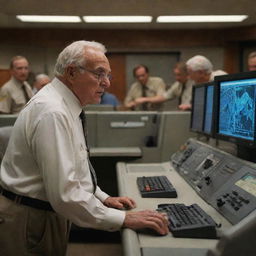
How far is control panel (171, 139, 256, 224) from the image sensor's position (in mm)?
1173

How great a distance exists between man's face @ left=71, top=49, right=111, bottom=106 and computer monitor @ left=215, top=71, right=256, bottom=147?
56cm

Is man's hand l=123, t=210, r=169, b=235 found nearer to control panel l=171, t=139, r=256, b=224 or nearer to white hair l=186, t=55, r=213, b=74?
control panel l=171, t=139, r=256, b=224

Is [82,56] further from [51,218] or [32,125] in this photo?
[51,218]

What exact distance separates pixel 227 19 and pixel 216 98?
13.0 ft

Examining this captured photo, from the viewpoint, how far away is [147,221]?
1104 mm

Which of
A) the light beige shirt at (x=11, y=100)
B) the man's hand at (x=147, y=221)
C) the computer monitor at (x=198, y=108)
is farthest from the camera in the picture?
the light beige shirt at (x=11, y=100)

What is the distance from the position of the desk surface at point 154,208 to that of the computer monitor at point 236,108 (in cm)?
30

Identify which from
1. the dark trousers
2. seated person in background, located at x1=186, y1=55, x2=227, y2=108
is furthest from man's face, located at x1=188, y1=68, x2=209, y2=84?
the dark trousers

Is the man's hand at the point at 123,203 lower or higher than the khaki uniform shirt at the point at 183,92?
lower

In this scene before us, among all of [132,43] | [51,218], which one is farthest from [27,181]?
[132,43]

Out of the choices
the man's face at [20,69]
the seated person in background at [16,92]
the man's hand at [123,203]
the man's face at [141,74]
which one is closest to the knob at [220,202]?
the man's hand at [123,203]

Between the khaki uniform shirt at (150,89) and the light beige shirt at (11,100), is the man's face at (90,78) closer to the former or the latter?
the light beige shirt at (11,100)

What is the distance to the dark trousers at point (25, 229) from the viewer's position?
4.25 ft

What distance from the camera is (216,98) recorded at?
172cm
